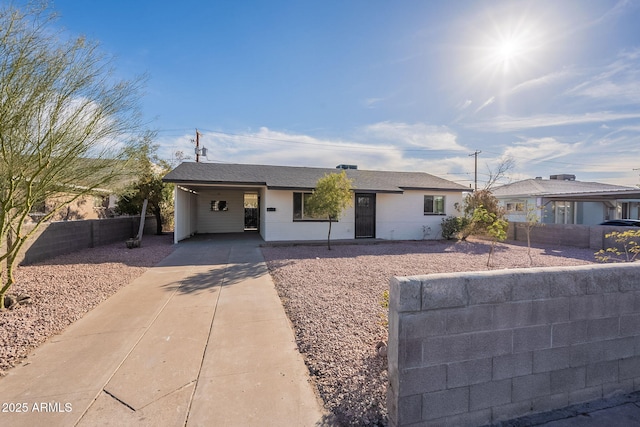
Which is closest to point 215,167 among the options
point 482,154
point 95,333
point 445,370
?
point 95,333

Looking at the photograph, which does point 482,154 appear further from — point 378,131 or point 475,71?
point 475,71

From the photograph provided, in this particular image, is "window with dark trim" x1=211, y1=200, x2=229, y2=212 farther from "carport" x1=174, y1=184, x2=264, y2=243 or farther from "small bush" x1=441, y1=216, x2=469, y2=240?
"small bush" x1=441, y1=216, x2=469, y2=240

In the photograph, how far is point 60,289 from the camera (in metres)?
5.43

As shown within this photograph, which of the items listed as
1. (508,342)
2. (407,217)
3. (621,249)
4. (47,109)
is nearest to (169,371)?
(508,342)

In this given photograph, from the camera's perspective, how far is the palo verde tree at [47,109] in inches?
154

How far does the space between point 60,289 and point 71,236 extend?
535 centimetres

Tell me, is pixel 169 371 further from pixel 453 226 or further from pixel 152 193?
pixel 453 226

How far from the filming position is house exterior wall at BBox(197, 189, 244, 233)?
16.3 meters

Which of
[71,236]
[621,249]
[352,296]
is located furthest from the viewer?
[621,249]

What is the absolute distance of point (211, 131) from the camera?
2491 cm

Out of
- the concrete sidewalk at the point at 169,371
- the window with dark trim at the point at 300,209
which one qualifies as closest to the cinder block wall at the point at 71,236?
the concrete sidewalk at the point at 169,371

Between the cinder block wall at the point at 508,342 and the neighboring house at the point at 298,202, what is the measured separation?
33.8 feet

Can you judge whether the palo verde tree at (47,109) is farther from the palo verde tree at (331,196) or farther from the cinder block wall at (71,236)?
the palo verde tree at (331,196)

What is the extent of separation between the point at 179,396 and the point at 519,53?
1006cm
